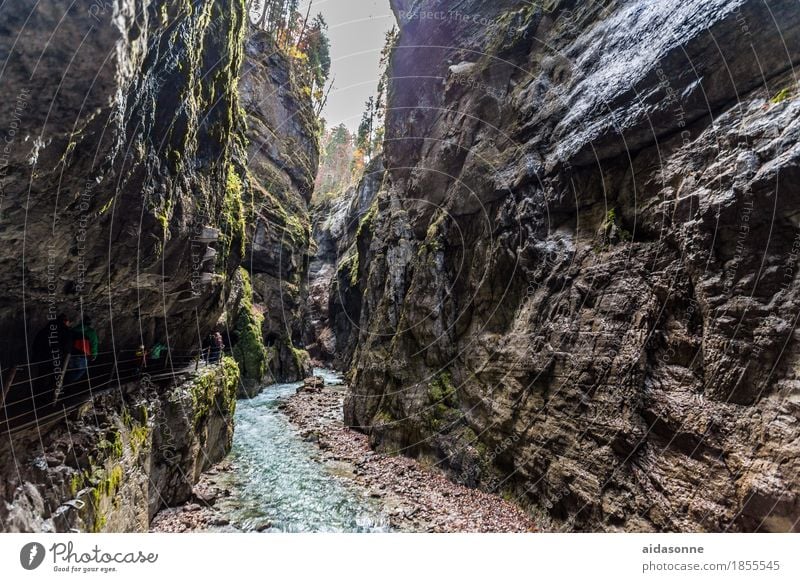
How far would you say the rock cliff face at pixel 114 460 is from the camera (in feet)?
15.8

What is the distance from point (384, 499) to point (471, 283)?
7.88 metres

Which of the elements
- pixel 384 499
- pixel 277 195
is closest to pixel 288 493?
pixel 384 499

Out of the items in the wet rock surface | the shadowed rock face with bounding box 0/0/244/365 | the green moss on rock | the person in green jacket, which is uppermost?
the shadowed rock face with bounding box 0/0/244/365

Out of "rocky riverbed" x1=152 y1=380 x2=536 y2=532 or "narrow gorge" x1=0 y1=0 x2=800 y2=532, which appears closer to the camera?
"narrow gorge" x1=0 y1=0 x2=800 y2=532

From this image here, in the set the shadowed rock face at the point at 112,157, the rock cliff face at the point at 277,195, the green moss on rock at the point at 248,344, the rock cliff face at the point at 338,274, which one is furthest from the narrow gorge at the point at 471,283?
the rock cliff face at the point at 338,274

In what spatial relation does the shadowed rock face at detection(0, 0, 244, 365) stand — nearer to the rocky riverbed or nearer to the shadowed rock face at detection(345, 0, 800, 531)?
the rocky riverbed

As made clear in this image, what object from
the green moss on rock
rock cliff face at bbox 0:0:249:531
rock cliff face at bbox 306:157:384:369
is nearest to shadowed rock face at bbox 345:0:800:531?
rock cliff face at bbox 0:0:249:531

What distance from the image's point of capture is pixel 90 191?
5910 millimetres

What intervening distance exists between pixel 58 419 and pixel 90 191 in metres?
3.90

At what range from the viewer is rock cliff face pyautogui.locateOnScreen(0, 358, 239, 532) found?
4.83 m

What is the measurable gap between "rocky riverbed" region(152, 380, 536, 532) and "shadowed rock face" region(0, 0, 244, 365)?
203 inches

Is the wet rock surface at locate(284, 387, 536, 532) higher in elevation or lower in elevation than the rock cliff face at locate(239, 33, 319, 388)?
lower
